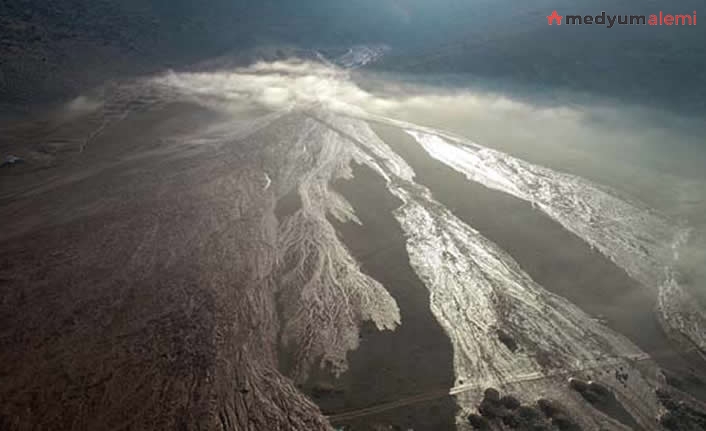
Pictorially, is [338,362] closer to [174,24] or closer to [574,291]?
[574,291]

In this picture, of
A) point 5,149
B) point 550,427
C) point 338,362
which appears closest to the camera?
point 550,427

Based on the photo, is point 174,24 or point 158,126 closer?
point 158,126

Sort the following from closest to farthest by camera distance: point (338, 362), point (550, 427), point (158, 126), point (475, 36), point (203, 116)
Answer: point (550, 427)
point (338, 362)
point (158, 126)
point (203, 116)
point (475, 36)

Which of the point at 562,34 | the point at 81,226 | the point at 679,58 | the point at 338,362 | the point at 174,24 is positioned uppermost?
the point at 174,24

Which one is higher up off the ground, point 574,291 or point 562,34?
point 562,34

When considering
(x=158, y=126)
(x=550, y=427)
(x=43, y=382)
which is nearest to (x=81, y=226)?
(x=43, y=382)

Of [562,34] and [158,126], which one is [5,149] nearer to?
[158,126]
